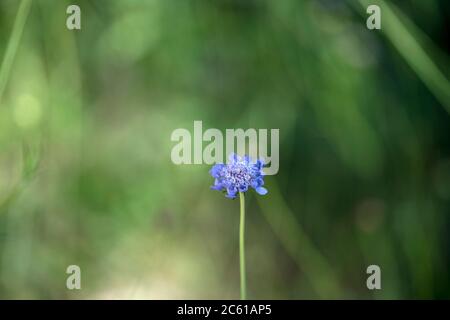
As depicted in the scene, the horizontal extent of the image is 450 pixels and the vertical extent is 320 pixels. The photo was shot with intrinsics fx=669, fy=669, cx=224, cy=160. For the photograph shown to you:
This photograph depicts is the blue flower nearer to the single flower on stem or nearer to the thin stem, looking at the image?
the single flower on stem

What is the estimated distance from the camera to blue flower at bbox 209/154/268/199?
77 centimetres

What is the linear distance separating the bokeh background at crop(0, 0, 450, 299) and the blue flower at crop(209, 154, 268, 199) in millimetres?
259

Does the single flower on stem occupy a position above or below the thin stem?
below

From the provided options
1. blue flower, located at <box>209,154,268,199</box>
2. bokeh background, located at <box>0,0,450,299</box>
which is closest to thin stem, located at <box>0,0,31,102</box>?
bokeh background, located at <box>0,0,450,299</box>

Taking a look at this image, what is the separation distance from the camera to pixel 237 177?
0.78m

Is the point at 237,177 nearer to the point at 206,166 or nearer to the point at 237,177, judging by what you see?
the point at 237,177

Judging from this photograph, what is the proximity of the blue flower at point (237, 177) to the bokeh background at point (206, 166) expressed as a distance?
0.26 meters

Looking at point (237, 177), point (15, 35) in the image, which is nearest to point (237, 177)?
point (237, 177)

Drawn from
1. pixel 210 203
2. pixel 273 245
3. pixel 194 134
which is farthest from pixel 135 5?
pixel 273 245

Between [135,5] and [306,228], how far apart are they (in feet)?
1.47

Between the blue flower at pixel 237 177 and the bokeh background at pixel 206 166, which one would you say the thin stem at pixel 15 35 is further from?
the blue flower at pixel 237 177

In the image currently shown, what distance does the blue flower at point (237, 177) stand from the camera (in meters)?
0.77

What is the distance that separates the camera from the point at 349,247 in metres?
1.06
